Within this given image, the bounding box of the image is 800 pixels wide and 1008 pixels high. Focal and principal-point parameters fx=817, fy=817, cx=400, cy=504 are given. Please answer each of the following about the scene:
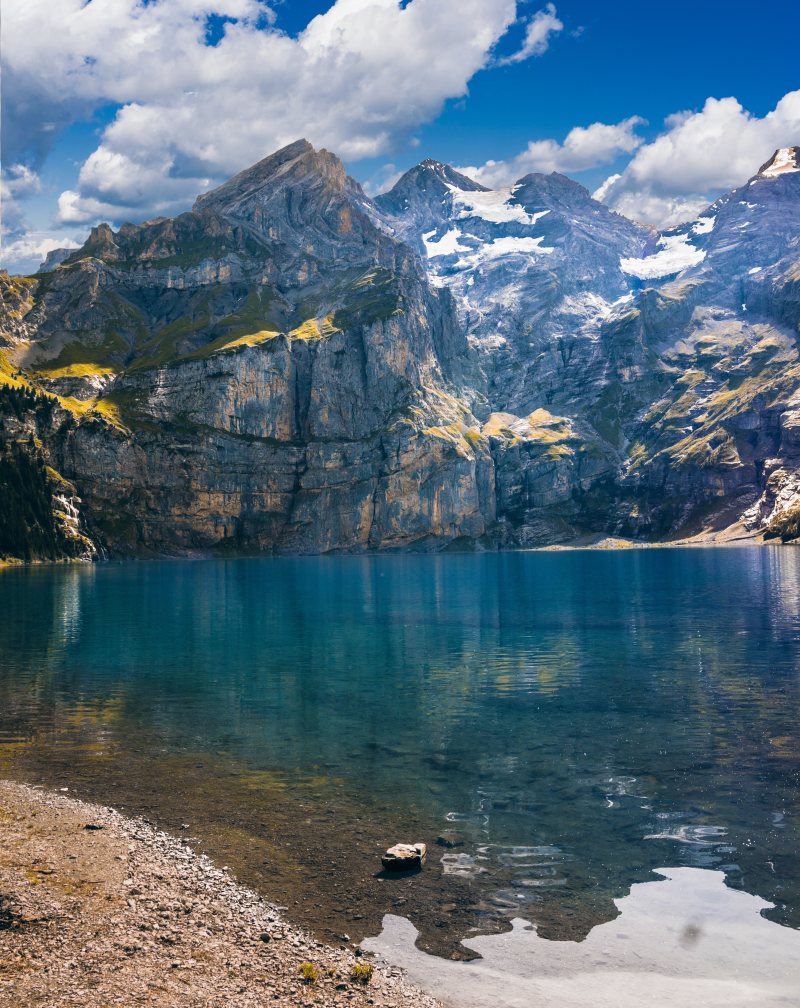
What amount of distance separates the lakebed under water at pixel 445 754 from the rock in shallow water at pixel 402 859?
0.65 m

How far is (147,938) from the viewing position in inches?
915

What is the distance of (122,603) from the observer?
139 metres

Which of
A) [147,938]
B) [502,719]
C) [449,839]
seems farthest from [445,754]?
[147,938]

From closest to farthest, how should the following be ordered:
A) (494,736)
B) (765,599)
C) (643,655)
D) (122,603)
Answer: (494,736)
(643,655)
(765,599)
(122,603)

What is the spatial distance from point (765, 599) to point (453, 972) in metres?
118

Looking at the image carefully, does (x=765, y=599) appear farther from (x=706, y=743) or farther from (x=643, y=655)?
(x=706, y=743)

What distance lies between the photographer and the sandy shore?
815 inches

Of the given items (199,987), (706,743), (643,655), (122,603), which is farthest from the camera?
(122,603)

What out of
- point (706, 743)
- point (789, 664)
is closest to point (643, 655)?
point (789, 664)

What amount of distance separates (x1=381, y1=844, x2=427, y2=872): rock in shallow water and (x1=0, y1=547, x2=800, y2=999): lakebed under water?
0.65m

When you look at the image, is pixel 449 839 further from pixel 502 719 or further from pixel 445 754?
pixel 502 719

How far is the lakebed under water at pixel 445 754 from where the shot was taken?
28047 millimetres

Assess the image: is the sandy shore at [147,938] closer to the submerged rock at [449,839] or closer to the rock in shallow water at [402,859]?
the rock in shallow water at [402,859]

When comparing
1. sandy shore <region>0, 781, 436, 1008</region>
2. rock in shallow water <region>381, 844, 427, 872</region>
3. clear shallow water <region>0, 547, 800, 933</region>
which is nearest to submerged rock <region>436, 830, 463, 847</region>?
clear shallow water <region>0, 547, 800, 933</region>
